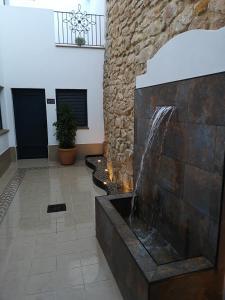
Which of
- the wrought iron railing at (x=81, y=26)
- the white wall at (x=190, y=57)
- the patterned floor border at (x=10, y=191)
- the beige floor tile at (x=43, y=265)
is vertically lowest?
the beige floor tile at (x=43, y=265)

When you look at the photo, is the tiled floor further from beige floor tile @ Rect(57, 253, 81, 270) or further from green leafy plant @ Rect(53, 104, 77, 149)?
green leafy plant @ Rect(53, 104, 77, 149)

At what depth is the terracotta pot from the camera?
5773 millimetres

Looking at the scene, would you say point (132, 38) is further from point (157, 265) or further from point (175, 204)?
point (157, 265)

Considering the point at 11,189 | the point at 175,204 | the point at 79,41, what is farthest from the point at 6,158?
the point at 175,204

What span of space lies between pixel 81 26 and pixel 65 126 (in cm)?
274

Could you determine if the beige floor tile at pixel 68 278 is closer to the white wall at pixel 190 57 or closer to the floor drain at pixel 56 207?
the floor drain at pixel 56 207

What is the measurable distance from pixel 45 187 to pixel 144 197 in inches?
94.1

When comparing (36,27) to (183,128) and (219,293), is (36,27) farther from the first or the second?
(219,293)

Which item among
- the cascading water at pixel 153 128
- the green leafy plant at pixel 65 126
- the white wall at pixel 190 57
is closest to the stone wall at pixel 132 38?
the white wall at pixel 190 57

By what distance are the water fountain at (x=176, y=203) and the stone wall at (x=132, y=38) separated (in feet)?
0.83

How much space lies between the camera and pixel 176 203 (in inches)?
79.8

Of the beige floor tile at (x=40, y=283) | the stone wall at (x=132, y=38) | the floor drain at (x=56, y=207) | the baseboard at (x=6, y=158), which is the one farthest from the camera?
the baseboard at (x=6, y=158)

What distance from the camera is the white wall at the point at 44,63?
543cm

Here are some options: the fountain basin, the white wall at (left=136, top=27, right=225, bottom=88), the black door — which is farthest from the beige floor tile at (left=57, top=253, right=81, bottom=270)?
the black door
